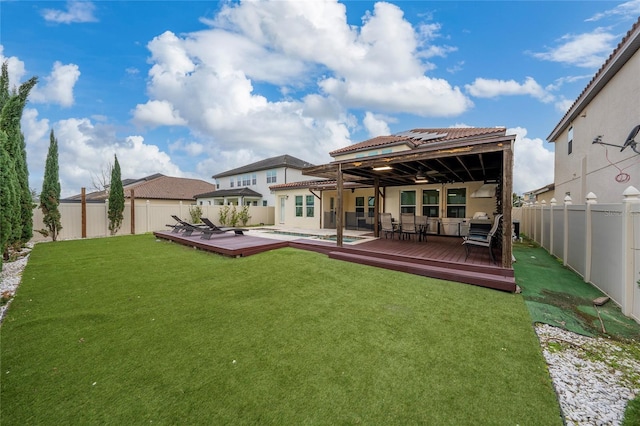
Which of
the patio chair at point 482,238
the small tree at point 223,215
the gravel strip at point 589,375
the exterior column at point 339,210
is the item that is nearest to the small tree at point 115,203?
the small tree at point 223,215

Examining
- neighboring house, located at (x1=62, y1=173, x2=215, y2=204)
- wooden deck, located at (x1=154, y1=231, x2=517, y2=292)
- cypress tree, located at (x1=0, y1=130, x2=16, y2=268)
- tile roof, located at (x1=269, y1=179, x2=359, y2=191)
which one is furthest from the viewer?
neighboring house, located at (x1=62, y1=173, x2=215, y2=204)

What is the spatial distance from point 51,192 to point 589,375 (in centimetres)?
1689

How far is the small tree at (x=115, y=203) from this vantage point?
13.1 metres

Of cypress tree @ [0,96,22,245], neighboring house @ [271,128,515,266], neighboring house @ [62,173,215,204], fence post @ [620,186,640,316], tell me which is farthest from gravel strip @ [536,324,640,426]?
neighboring house @ [62,173,215,204]

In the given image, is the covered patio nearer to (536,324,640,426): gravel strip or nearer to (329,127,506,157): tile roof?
(329,127,506,157): tile roof

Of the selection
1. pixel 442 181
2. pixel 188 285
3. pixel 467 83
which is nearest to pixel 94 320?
pixel 188 285

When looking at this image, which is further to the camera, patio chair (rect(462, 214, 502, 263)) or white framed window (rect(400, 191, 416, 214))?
white framed window (rect(400, 191, 416, 214))

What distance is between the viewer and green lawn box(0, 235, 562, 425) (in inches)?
79.5

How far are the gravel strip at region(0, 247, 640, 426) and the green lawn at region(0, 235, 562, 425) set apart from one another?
138 mm

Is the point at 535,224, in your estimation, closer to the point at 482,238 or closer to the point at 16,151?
the point at 482,238

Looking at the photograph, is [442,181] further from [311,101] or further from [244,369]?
[311,101]

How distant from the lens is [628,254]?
12.9 ft

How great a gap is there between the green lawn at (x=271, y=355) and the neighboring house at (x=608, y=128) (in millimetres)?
6355

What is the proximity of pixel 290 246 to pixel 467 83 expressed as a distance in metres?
14.3
